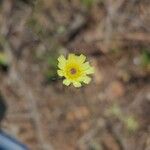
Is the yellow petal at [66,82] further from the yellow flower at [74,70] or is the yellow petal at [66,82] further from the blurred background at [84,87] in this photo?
the blurred background at [84,87]

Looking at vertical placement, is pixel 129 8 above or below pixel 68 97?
above

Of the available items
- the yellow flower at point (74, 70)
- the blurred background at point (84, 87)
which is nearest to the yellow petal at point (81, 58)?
the yellow flower at point (74, 70)

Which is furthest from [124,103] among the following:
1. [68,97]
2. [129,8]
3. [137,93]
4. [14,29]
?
[14,29]

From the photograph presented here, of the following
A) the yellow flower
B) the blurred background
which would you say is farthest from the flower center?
the blurred background

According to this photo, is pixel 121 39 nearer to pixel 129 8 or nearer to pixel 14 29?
pixel 129 8

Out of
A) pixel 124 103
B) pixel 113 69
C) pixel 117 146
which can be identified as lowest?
pixel 117 146

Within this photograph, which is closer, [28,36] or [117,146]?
[117,146]

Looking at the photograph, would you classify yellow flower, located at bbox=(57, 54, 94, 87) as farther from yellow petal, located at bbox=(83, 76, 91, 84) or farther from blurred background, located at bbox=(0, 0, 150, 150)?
blurred background, located at bbox=(0, 0, 150, 150)
